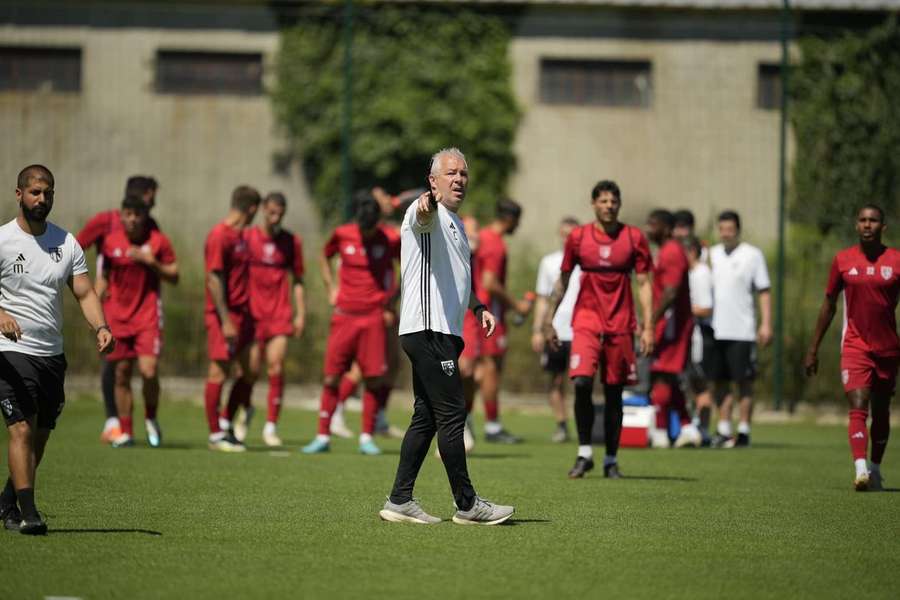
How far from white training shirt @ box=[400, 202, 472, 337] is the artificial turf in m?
1.25

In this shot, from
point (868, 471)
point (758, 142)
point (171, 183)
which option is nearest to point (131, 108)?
point (171, 183)

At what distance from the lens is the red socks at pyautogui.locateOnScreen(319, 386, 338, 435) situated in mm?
13891

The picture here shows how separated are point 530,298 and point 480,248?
1.05 m

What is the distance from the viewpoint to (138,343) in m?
13.8

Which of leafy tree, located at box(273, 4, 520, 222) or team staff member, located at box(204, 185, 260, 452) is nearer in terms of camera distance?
team staff member, located at box(204, 185, 260, 452)

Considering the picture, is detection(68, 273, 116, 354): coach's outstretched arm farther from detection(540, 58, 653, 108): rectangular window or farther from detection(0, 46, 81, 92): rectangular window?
detection(540, 58, 653, 108): rectangular window

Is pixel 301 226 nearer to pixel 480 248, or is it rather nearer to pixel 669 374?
pixel 480 248

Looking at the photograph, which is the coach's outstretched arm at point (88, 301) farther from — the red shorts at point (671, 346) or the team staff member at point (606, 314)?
the red shorts at point (671, 346)

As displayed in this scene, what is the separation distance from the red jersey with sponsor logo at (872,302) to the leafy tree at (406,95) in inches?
677

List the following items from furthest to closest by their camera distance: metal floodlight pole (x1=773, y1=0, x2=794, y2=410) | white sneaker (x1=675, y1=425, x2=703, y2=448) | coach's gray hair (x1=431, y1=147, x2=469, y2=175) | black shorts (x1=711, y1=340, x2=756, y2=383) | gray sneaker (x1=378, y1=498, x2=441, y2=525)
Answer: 1. metal floodlight pole (x1=773, y1=0, x2=794, y2=410)
2. black shorts (x1=711, y1=340, x2=756, y2=383)
3. white sneaker (x1=675, y1=425, x2=703, y2=448)
4. gray sneaker (x1=378, y1=498, x2=441, y2=525)
5. coach's gray hair (x1=431, y1=147, x2=469, y2=175)

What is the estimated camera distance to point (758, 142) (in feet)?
72.5

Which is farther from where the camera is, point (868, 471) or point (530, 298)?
point (530, 298)

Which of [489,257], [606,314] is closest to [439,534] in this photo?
[606,314]

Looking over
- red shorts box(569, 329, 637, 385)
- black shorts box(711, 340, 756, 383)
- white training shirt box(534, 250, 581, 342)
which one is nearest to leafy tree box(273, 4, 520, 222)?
white training shirt box(534, 250, 581, 342)
